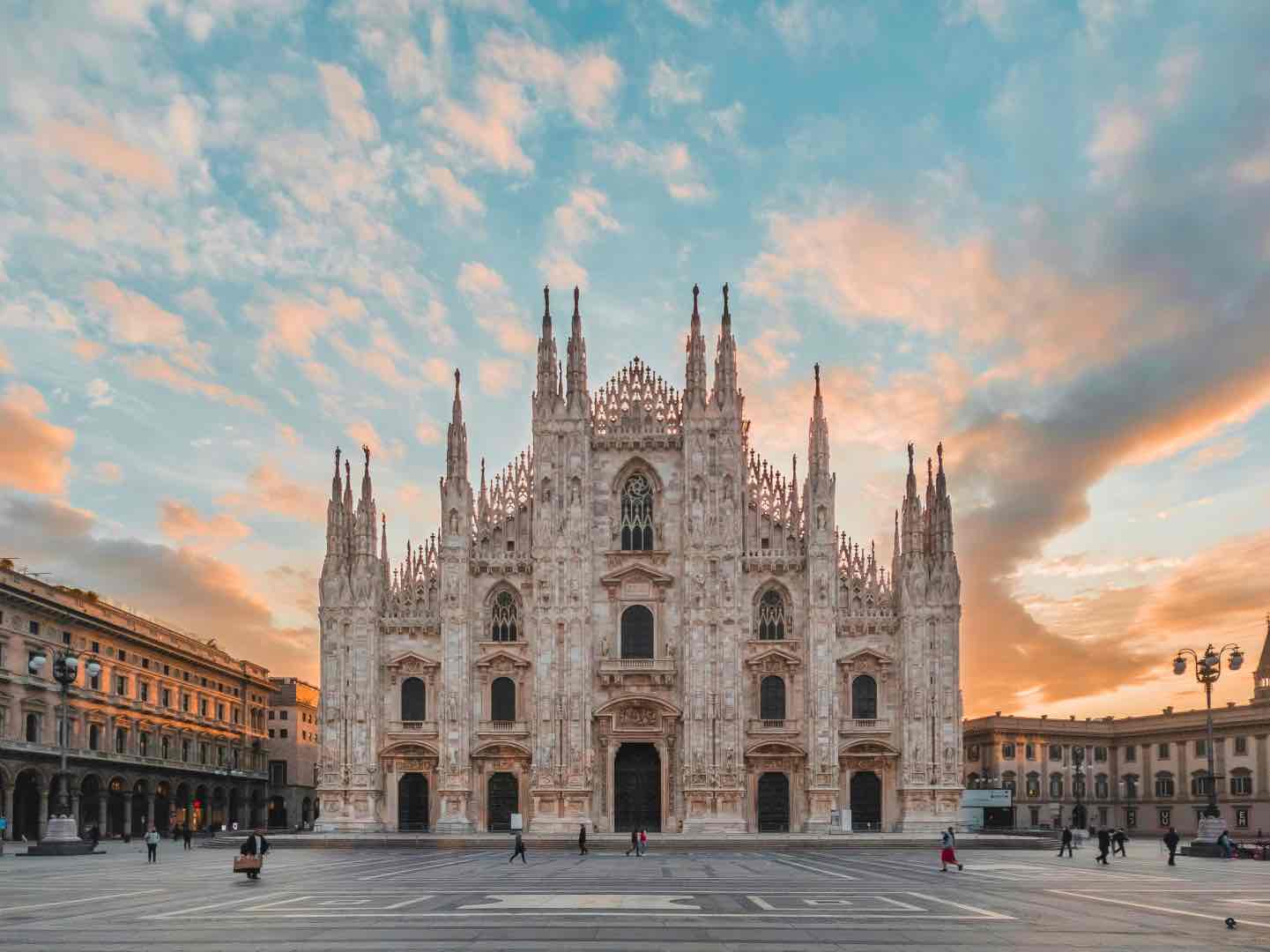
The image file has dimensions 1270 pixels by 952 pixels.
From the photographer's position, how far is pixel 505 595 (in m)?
65.2

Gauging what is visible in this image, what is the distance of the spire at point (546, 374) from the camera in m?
66.0

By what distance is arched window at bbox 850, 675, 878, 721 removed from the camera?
6378cm

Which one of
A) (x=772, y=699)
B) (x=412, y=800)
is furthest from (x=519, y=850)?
(x=772, y=699)

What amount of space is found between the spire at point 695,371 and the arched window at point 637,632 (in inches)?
421

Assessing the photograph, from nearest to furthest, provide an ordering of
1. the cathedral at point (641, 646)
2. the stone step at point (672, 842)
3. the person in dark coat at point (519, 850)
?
the person in dark coat at point (519, 850)
the stone step at point (672, 842)
the cathedral at point (641, 646)

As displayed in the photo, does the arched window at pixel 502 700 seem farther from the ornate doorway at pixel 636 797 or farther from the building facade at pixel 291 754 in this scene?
the building facade at pixel 291 754

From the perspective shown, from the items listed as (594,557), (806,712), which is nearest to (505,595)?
(594,557)

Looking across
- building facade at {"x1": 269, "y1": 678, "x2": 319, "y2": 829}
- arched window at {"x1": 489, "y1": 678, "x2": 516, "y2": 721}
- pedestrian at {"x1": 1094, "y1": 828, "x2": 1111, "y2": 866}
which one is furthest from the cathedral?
building facade at {"x1": 269, "y1": 678, "x2": 319, "y2": 829}

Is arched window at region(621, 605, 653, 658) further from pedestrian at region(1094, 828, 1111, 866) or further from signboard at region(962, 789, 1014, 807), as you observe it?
pedestrian at region(1094, 828, 1111, 866)

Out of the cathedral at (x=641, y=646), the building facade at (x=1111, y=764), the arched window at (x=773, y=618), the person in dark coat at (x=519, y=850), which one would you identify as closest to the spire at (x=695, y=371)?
the cathedral at (x=641, y=646)

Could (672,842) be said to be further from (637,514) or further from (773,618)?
(637,514)

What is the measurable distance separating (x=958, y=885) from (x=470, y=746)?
35.9 meters

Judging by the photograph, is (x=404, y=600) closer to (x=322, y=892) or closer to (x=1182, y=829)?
(x=322, y=892)

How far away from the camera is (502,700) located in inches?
2532
